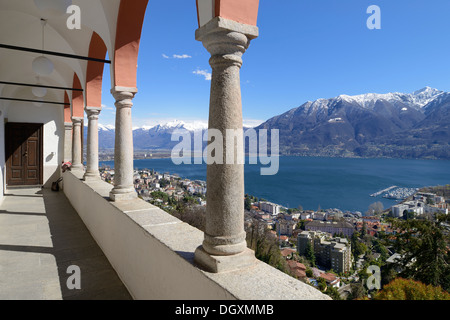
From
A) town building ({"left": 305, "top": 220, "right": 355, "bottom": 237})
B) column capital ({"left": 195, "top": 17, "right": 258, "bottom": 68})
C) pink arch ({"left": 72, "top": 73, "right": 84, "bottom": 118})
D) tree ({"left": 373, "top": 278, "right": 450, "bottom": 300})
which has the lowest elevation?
town building ({"left": 305, "top": 220, "right": 355, "bottom": 237})

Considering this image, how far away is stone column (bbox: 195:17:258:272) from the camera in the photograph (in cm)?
177

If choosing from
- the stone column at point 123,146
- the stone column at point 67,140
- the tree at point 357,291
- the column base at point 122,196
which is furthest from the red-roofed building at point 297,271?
the stone column at point 67,140

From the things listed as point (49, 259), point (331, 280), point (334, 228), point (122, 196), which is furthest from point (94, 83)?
point (334, 228)

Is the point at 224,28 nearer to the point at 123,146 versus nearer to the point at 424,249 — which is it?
the point at 123,146

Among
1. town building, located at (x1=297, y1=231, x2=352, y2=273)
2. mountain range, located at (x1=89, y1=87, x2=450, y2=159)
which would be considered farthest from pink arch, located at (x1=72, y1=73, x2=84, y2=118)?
mountain range, located at (x1=89, y1=87, x2=450, y2=159)

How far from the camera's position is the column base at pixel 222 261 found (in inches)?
67.2

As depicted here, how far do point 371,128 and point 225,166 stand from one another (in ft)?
359

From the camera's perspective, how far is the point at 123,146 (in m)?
4.19

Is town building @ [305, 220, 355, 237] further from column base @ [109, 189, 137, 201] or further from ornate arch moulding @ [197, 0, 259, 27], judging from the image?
ornate arch moulding @ [197, 0, 259, 27]

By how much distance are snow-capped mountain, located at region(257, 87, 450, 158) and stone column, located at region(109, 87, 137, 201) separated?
6394 centimetres

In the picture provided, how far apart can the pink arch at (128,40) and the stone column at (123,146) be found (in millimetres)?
278
